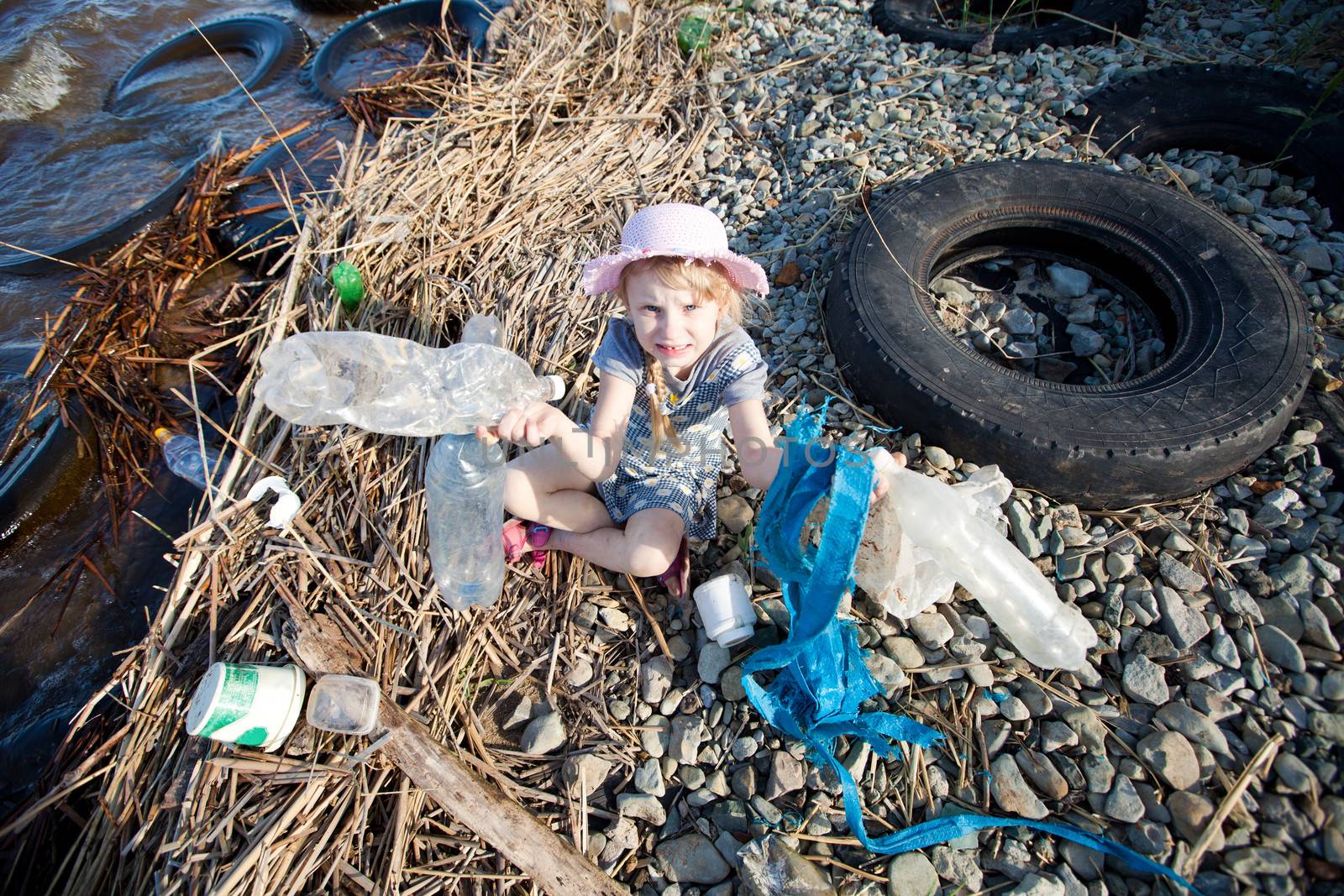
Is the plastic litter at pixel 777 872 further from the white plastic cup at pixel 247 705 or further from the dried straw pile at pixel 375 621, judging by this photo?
the white plastic cup at pixel 247 705

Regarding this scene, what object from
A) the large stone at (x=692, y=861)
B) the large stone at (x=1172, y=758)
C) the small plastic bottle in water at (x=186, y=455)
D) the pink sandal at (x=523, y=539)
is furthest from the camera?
the small plastic bottle in water at (x=186, y=455)

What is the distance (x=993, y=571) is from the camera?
2.19 m

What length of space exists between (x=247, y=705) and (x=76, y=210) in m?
5.05

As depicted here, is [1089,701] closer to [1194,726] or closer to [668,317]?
[1194,726]

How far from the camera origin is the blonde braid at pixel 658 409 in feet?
8.02

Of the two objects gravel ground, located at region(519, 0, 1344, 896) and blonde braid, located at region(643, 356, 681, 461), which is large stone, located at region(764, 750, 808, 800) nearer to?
gravel ground, located at region(519, 0, 1344, 896)

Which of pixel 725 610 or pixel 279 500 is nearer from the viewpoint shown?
pixel 725 610

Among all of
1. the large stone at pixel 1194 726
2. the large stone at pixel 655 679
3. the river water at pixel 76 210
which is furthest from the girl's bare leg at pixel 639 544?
the river water at pixel 76 210

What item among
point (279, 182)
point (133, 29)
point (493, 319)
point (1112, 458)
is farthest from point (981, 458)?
point (133, 29)

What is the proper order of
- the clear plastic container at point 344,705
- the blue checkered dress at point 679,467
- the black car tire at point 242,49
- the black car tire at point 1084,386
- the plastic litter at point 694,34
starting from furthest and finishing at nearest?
1. the black car tire at point 242,49
2. the plastic litter at point 694,34
3. the blue checkered dress at point 679,467
4. the black car tire at point 1084,386
5. the clear plastic container at point 344,705

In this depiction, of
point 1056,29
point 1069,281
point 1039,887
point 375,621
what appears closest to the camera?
point 1039,887

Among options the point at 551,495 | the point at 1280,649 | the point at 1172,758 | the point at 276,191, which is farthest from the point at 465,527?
the point at 276,191

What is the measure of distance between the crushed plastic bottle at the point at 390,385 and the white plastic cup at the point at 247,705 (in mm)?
842

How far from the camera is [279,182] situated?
485 centimetres
